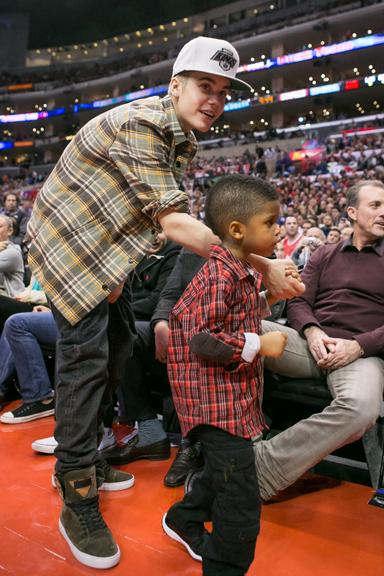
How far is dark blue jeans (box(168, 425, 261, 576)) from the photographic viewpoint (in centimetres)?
124

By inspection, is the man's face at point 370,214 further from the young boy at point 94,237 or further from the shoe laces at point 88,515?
the shoe laces at point 88,515

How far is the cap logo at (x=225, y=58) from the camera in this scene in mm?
1443

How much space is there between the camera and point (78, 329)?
1552 mm

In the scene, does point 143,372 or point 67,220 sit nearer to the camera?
point 67,220

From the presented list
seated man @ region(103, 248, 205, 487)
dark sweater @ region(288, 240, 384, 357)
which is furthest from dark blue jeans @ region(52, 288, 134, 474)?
dark sweater @ region(288, 240, 384, 357)

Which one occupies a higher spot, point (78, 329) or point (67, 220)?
point (67, 220)

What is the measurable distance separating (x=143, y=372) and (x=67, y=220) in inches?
44.7

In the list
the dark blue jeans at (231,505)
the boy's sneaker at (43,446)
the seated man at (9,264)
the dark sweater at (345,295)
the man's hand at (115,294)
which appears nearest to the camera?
the dark blue jeans at (231,505)

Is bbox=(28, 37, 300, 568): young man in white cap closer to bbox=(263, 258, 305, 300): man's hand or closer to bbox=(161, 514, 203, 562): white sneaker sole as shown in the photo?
bbox=(161, 514, 203, 562): white sneaker sole

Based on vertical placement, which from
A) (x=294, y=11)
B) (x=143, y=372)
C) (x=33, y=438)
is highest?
(x=294, y=11)

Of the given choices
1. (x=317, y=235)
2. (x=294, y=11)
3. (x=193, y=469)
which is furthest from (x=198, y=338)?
(x=294, y=11)

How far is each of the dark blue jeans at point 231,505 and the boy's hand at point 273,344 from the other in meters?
0.25

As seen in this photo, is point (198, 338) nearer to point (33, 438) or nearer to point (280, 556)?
point (280, 556)

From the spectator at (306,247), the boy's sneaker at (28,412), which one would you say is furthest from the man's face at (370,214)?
the spectator at (306,247)
